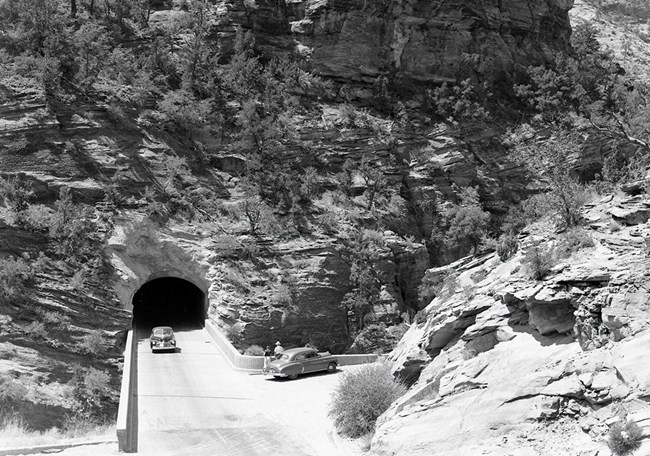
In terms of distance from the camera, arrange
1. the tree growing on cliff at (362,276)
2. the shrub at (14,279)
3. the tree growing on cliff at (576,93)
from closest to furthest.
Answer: the shrub at (14,279) → the tree growing on cliff at (362,276) → the tree growing on cliff at (576,93)

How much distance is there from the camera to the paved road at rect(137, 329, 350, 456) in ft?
52.2

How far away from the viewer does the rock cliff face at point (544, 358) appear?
437 inches

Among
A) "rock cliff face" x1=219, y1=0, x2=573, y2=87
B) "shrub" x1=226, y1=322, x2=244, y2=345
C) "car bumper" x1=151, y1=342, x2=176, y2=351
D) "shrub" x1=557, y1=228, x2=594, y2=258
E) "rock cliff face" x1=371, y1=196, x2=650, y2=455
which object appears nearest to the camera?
"rock cliff face" x1=371, y1=196, x2=650, y2=455

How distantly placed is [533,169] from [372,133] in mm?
11887

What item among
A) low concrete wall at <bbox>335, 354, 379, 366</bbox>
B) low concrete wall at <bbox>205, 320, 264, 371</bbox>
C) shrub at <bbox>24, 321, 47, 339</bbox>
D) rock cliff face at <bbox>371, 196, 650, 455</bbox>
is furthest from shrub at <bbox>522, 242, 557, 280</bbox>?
shrub at <bbox>24, 321, 47, 339</bbox>

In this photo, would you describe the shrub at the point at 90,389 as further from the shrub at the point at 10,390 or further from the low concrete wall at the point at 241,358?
the low concrete wall at the point at 241,358

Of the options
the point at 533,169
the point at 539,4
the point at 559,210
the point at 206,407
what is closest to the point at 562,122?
the point at 533,169

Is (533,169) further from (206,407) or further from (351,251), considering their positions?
(206,407)

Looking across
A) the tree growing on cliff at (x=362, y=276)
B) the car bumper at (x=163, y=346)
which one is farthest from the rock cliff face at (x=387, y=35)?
the car bumper at (x=163, y=346)

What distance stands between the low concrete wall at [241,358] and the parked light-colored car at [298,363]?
0.93m

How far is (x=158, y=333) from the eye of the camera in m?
27.4

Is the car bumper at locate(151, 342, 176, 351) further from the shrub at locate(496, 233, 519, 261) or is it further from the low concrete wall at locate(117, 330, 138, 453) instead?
the shrub at locate(496, 233, 519, 261)

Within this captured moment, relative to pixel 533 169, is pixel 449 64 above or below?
above

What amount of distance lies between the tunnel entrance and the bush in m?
18.9
